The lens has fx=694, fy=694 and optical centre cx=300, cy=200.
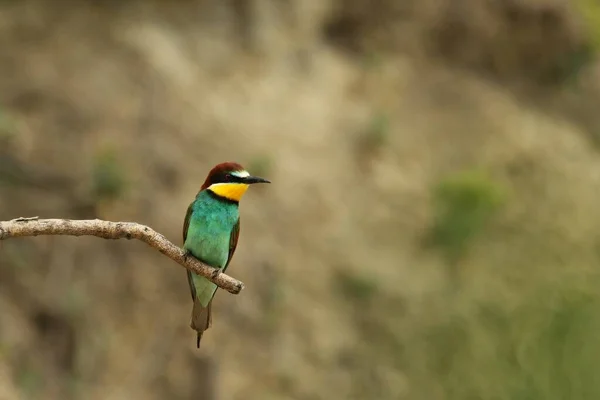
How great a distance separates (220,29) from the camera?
734 centimetres

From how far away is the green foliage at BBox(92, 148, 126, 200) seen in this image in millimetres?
5211

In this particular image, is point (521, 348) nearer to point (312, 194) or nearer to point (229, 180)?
point (312, 194)

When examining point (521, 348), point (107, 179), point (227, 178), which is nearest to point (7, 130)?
point (107, 179)

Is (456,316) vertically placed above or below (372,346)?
above

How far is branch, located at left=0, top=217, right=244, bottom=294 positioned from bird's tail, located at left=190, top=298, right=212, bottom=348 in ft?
0.30

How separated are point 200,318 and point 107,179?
3.99 metres

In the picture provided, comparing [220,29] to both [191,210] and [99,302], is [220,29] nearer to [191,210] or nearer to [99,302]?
[99,302]

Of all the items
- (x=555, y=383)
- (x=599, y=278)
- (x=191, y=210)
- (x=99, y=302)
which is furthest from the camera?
(x=599, y=278)

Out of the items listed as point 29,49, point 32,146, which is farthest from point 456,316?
point 29,49

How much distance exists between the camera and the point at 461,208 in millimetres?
7254

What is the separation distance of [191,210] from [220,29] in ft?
19.7

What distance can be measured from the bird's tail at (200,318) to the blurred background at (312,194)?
3.37 m

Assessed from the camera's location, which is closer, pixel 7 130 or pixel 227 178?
pixel 227 178

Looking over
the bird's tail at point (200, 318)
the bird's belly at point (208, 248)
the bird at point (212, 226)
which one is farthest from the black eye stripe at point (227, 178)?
the bird's tail at point (200, 318)
